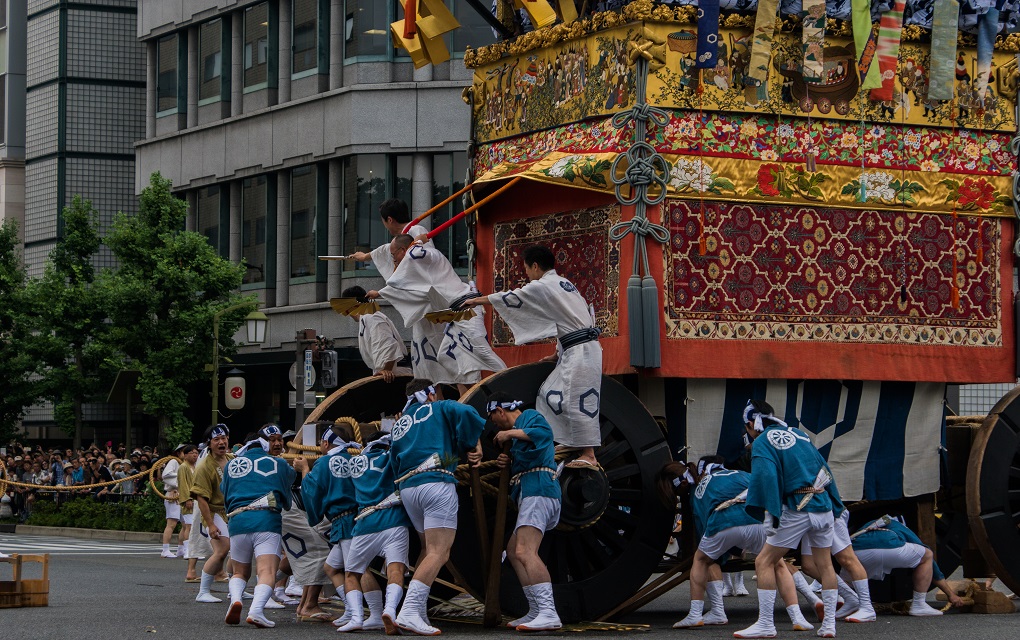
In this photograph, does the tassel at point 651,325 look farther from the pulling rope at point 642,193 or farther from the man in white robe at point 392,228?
the man in white robe at point 392,228

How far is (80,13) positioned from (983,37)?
35209 mm

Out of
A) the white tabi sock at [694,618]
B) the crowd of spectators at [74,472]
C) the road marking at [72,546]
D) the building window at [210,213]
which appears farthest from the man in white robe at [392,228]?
the building window at [210,213]

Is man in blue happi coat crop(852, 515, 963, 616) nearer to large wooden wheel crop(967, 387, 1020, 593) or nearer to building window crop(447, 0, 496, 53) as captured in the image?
large wooden wheel crop(967, 387, 1020, 593)

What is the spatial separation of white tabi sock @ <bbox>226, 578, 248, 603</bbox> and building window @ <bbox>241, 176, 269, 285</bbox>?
1050 inches

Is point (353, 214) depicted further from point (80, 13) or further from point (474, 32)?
point (80, 13)

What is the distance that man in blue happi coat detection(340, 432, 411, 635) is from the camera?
12.3 meters

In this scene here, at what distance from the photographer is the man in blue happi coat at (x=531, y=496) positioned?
11922 mm

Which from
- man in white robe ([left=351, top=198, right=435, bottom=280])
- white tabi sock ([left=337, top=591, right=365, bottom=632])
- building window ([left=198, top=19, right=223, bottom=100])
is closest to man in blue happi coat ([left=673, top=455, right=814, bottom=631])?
white tabi sock ([left=337, top=591, right=365, bottom=632])

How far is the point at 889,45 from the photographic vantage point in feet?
45.4

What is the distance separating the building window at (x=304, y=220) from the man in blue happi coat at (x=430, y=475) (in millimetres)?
25862

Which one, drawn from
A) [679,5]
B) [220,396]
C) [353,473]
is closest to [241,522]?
[353,473]

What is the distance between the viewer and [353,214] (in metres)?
36.5

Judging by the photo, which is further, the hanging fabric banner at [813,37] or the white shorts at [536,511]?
the hanging fabric banner at [813,37]

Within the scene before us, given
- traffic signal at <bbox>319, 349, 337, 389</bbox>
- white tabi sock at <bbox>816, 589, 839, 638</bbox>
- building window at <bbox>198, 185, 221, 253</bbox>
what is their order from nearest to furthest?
white tabi sock at <bbox>816, 589, 839, 638</bbox>
traffic signal at <bbox>319, 349, 337, 389</bbox>
building window at <bbox>198, 185, 221, 253</bbox>
